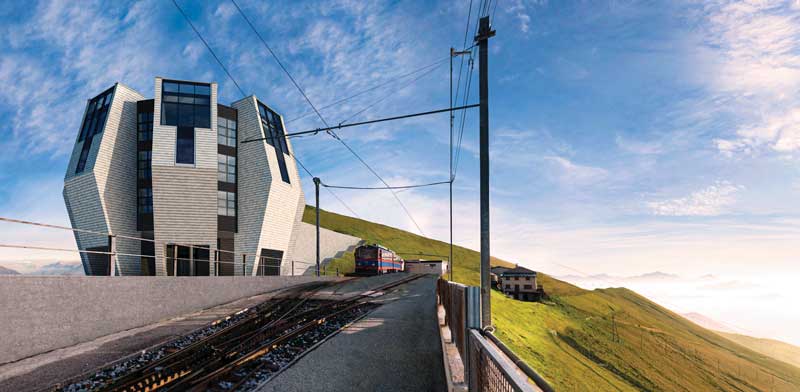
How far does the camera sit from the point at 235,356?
9906mm

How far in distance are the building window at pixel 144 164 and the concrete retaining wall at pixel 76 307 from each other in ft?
60.1

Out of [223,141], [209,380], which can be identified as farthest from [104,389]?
[223,141]

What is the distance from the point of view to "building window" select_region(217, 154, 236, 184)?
32.3 meters

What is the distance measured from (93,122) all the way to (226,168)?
11.6 meters

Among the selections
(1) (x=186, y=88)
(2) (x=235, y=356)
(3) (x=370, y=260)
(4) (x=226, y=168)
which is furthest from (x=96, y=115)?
(2) (x=235, y=356)

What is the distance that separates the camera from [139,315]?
46.7 ft

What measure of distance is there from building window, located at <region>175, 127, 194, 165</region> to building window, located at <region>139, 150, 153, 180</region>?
3352 millimetres

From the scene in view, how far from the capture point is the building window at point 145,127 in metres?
31.8

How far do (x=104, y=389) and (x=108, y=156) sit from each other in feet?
93.4

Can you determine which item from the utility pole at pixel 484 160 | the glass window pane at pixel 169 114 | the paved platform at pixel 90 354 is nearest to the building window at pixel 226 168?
the glass window pane at pixel 169 114

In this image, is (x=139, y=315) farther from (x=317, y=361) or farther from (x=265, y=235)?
(x=265, y=235)

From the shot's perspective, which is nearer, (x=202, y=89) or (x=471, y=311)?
(x=471, y=311)

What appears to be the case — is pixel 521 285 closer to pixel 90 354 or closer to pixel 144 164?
pixel 144 164

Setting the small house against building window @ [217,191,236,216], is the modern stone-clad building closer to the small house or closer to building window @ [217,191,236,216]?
building window @ [217,191,236,216]
